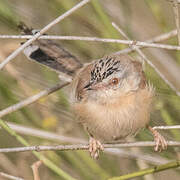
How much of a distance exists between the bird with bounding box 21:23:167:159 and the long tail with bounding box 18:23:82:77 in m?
0.09

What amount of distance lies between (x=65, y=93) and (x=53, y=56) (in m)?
0.43

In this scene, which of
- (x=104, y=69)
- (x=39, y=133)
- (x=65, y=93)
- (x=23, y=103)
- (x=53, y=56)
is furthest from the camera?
(x=65, y=93)

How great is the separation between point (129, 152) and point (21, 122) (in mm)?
1174

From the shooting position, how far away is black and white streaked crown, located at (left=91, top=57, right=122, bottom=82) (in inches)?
138

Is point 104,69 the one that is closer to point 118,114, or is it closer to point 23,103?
point 118,114

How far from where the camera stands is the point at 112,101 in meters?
3.54

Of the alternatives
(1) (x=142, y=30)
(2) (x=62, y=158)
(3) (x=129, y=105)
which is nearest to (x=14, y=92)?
(2) (x=62, y=158)

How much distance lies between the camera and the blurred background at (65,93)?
4.09m

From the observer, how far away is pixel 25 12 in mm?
4609

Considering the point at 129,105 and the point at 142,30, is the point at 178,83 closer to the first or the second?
the point at 142,30

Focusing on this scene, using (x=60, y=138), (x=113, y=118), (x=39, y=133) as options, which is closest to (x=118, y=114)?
(x=113, y=118)

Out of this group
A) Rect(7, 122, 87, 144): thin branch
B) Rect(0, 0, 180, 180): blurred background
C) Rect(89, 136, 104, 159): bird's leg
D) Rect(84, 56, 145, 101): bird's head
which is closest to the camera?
Rect(84, 56, 145, 101): bird's head

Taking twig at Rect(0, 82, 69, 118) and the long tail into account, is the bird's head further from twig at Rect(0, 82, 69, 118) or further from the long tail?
the long tail

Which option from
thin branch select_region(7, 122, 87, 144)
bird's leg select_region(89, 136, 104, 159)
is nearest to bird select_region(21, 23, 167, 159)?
bird's leg select_region(89, 136, 104, 159)
